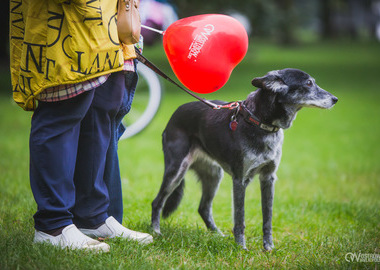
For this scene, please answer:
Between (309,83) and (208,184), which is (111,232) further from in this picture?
(309,83)

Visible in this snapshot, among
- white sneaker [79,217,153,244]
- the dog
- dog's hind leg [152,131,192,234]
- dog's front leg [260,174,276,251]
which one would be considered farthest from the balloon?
white sneaker [79,217,153,244]

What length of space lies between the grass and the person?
0.28m

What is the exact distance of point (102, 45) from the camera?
2232 millimetres

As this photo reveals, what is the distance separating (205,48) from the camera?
8.29 feet

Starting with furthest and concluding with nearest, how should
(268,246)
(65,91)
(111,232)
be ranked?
(268,246), (111,232), (65,91)

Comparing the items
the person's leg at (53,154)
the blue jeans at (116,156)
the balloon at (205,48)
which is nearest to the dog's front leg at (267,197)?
the balloon at (205,48)

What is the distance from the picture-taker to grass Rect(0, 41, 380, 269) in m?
2.46

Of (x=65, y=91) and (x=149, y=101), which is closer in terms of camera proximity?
(x=65, y=91)

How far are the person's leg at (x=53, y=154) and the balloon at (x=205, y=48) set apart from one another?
612 mm

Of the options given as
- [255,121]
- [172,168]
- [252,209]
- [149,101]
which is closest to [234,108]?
[255,121]

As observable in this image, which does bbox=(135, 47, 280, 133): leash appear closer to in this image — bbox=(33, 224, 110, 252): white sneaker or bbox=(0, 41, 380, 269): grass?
bbox=(0, 41, 380, 269): grass

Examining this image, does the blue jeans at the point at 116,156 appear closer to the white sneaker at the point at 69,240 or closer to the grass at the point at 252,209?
the grass at the point at 252,209

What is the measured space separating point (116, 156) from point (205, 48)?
3.13ft

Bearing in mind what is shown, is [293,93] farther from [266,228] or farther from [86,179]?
[86,179]
